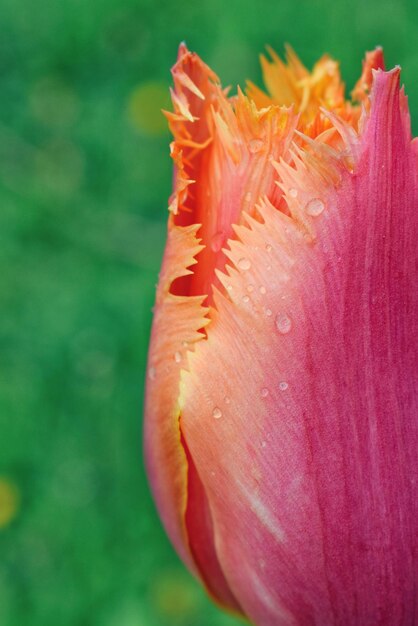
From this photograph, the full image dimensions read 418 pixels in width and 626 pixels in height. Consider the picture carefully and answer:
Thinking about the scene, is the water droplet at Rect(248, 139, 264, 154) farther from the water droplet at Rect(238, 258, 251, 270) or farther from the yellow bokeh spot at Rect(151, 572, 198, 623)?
the yellow bokeh spot at Rect(151, 572, 198, 623)

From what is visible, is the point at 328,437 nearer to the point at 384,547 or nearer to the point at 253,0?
the point at 384,547

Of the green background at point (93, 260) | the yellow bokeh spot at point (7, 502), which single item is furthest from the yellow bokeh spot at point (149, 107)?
the yellow bokeh spot at point (7, 502)

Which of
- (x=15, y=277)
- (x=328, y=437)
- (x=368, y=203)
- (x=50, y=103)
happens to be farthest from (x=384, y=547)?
(x=50, y=103)

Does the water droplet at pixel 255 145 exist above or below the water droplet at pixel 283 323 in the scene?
above

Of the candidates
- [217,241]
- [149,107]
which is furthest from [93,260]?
[217,241]

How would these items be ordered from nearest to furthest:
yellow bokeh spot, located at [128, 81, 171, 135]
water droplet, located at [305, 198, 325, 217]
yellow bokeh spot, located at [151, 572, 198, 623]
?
1. water droplet, located at [305, 198, 325, 217]
2. yellow bokeh spot, located at [151, 572, 198, 623]
3. yellow bokeh spot, located at [128, 81, 171, 135]

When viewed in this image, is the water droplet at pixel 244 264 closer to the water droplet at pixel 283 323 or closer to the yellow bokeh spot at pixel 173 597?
the water droplet at pixel 283 323

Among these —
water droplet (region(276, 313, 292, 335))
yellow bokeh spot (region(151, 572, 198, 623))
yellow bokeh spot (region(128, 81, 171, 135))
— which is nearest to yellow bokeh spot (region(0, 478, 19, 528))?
yellow bokeh spot (region(151, 572, 198, 623))
